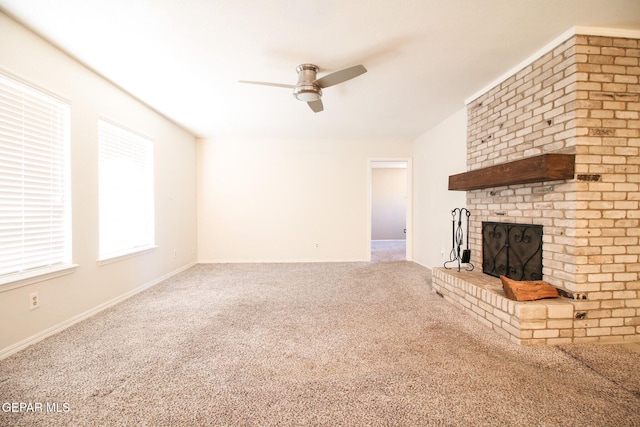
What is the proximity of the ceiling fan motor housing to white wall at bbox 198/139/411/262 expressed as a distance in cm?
276

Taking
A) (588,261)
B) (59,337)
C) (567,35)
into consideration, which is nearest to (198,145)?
(59,337)

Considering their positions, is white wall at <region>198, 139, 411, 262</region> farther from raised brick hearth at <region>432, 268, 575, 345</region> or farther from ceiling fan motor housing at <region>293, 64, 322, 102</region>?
raised brick hearth at <region>432, 268, 575, 345</region>

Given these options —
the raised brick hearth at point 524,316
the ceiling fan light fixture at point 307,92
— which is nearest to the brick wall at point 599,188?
the raised brick hearth at point 524,316

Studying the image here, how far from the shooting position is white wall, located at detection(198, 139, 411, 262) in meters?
5.27

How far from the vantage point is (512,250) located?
2646 mm

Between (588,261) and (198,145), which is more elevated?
(198,145)

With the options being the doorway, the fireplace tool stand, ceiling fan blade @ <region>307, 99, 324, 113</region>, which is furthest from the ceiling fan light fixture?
the doorway

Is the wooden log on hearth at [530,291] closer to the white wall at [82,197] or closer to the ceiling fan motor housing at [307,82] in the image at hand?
the ceiling fan motor housing at [307,82]

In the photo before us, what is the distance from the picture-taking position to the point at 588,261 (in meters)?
2.04

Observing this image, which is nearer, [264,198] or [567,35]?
[567,35]

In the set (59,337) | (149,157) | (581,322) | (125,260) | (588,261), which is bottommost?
(59,337)

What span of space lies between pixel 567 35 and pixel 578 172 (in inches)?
43.4

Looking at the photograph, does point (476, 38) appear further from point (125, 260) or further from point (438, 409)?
point (125, 260)

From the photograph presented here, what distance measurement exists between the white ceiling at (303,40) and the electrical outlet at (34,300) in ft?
6.90
